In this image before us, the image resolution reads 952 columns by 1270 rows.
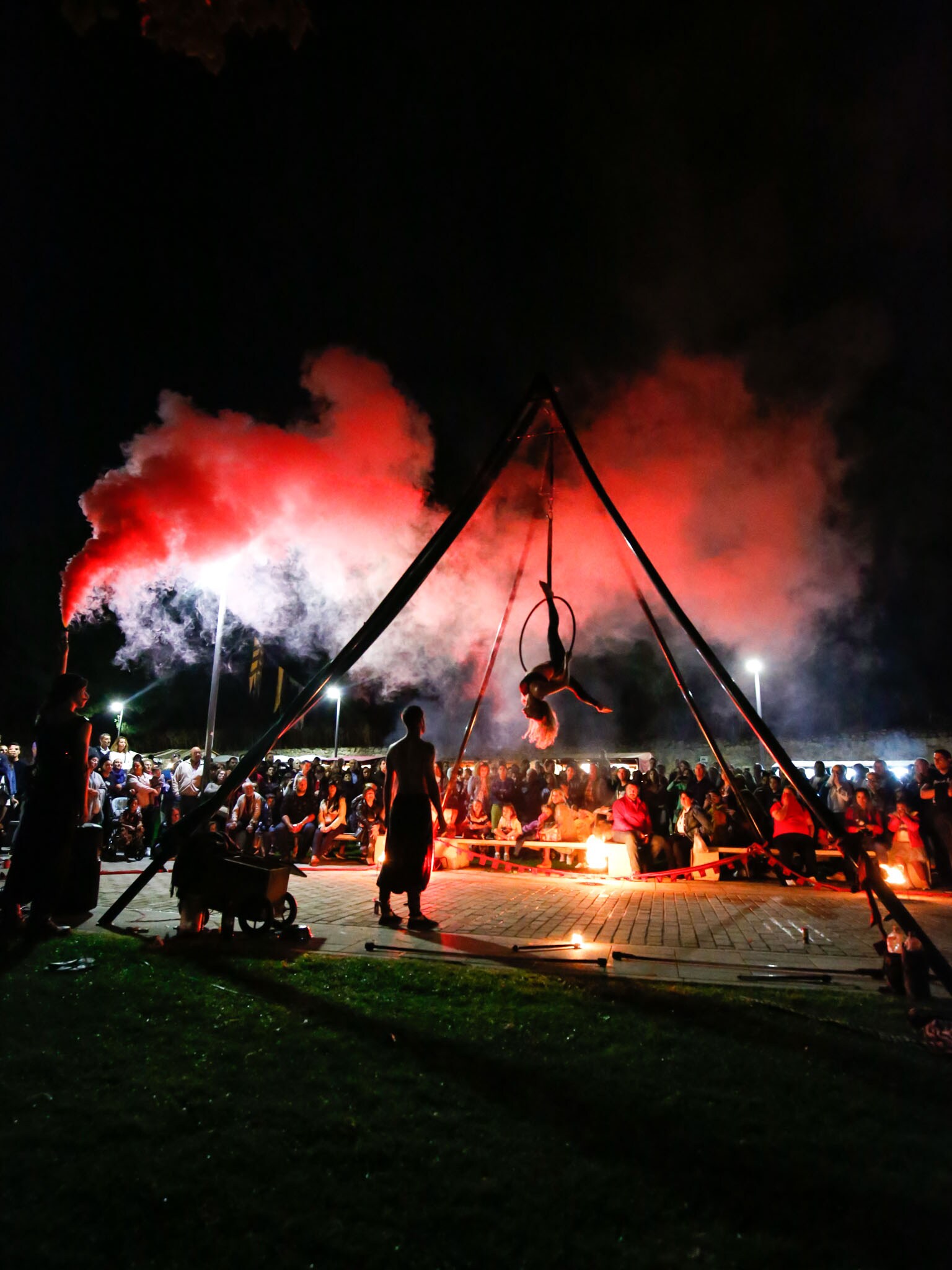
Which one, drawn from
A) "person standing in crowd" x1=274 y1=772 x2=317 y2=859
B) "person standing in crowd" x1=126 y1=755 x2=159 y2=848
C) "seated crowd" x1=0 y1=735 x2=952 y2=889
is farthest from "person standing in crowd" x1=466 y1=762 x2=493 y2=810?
"person standing in crowd" x1=126 y1=755 x2=159 y2=848

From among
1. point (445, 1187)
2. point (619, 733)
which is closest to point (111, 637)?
point (619, 733)

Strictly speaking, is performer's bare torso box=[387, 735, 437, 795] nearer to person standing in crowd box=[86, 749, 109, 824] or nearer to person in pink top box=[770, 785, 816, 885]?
person in pink top box=[770, 785, 816, 885]

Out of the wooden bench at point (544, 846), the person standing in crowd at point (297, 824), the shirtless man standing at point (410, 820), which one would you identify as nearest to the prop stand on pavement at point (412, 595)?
the shirtless man standing at point (410, 820)

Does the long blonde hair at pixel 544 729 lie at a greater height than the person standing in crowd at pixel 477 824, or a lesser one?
greater

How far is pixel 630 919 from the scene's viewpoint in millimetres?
7230

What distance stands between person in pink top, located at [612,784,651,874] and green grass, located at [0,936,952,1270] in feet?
24.8

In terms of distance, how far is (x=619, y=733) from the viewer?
117 ft

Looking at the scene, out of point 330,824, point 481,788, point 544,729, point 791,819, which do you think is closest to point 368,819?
point 330,824

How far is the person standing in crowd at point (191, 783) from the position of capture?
44.0ft

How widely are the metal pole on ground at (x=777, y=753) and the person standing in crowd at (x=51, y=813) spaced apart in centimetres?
543

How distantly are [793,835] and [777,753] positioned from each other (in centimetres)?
535

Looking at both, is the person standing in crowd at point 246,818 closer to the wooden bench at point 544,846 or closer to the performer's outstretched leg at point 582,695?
the wooden bench at point 544,846

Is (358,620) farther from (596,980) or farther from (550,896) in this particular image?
A: (596,980)

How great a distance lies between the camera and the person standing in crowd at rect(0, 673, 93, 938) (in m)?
5.92
